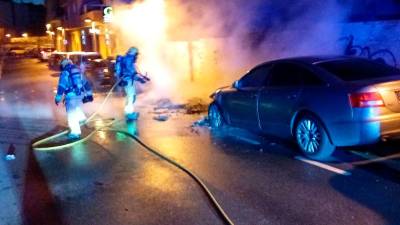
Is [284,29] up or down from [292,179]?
up

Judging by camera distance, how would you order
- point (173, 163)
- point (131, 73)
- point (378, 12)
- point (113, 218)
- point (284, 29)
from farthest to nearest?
point (284, 29), point (378, 12), point (131, 73), point (173, 163), point (113, 218)

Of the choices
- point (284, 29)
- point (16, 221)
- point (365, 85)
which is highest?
point (284, 29)

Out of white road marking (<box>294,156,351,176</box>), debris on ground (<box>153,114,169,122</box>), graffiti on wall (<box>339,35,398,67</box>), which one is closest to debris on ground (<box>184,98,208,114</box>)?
debris on ground (<box>153,114,169,122</box>)

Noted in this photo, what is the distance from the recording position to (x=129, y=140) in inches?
331

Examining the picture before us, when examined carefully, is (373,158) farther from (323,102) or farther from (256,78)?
(256,78)

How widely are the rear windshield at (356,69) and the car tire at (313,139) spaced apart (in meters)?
0.69

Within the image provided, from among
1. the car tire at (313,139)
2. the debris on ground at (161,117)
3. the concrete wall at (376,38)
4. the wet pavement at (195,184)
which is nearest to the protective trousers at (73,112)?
the wet pavement at (195,184)

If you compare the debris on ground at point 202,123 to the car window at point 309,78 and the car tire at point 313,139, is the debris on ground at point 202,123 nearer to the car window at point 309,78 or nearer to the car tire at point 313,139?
the car tire at point 313,139

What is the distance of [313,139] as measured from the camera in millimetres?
6297

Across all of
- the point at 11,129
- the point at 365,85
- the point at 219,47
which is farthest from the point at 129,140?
the point at 219,47

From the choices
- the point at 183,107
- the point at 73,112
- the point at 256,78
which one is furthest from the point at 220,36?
the point at 256,78

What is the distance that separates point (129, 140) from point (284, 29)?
7.94m

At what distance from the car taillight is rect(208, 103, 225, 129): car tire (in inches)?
130

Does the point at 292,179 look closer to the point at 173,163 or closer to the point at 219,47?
the point at 173,163
